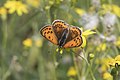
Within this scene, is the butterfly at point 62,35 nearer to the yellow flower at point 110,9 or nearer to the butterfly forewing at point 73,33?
the butterfly forewing at point 73,33

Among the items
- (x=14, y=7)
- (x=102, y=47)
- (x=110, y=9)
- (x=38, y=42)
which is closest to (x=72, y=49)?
(x=102, y=47)

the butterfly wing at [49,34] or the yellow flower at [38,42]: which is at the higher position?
the yellow flower at [38,42]

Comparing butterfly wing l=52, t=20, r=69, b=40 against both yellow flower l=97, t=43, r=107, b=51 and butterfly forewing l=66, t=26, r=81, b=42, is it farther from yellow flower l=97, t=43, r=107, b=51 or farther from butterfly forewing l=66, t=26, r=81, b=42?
yellow flower l=97, t=43, r=107, b=51

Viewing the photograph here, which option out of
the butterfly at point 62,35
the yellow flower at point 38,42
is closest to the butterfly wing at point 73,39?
the butterfly at point 62,35

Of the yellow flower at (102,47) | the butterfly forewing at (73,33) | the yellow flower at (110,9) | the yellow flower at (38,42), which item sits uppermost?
the yellow flower at (110,9)

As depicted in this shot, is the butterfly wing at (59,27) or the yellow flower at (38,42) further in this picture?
the yellow flower at (38,42)

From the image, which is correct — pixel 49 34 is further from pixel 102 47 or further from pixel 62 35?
pixel 102 47

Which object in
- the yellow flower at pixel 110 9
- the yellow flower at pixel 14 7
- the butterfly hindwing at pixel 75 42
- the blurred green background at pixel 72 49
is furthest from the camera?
the yellow flower at pixel 14 7

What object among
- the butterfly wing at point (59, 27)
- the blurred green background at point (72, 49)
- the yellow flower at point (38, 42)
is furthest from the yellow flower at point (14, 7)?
the butterfly wing at point (59, 27)

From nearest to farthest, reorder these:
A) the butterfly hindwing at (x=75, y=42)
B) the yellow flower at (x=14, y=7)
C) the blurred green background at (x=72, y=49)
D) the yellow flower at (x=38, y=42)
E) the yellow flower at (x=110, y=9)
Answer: the butterfly hindwing at (x=75, y=42)
the blurred green background at (x=72, y=49)
the yellow flower at (x=110, y=9)
the yellow flower at (x=14, y=7)
the yellow flower at (x=38, y=42)
